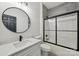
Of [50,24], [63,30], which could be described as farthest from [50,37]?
[63,30]

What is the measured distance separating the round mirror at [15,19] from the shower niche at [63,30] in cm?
134

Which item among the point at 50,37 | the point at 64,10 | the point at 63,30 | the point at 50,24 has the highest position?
the point at 64,10

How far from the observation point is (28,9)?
1.91 m

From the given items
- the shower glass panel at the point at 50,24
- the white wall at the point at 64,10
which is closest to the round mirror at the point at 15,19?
the shower glass panel at the point at 50,24

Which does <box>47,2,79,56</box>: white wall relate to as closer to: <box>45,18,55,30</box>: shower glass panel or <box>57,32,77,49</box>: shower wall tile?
<box>57,32,77,49</box>: shower wall tile

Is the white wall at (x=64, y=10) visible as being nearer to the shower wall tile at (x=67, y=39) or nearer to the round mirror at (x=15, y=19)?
the shower wall tile at (x=67, y=39)

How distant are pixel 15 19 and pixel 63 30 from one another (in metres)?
1.83

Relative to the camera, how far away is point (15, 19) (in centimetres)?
152

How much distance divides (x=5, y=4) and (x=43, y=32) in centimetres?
225

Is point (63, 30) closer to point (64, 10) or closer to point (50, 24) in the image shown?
point (50, 24)

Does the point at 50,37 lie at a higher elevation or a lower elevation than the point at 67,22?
lower

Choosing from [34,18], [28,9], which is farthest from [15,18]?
[34,18]

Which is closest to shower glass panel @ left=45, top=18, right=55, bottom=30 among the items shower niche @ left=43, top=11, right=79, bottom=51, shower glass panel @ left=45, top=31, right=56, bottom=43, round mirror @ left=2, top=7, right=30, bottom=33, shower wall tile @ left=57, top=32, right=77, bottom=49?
shower niche @ left=43, top=11, right=79, bottom=51

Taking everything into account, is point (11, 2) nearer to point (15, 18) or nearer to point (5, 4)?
point (5, 4)
